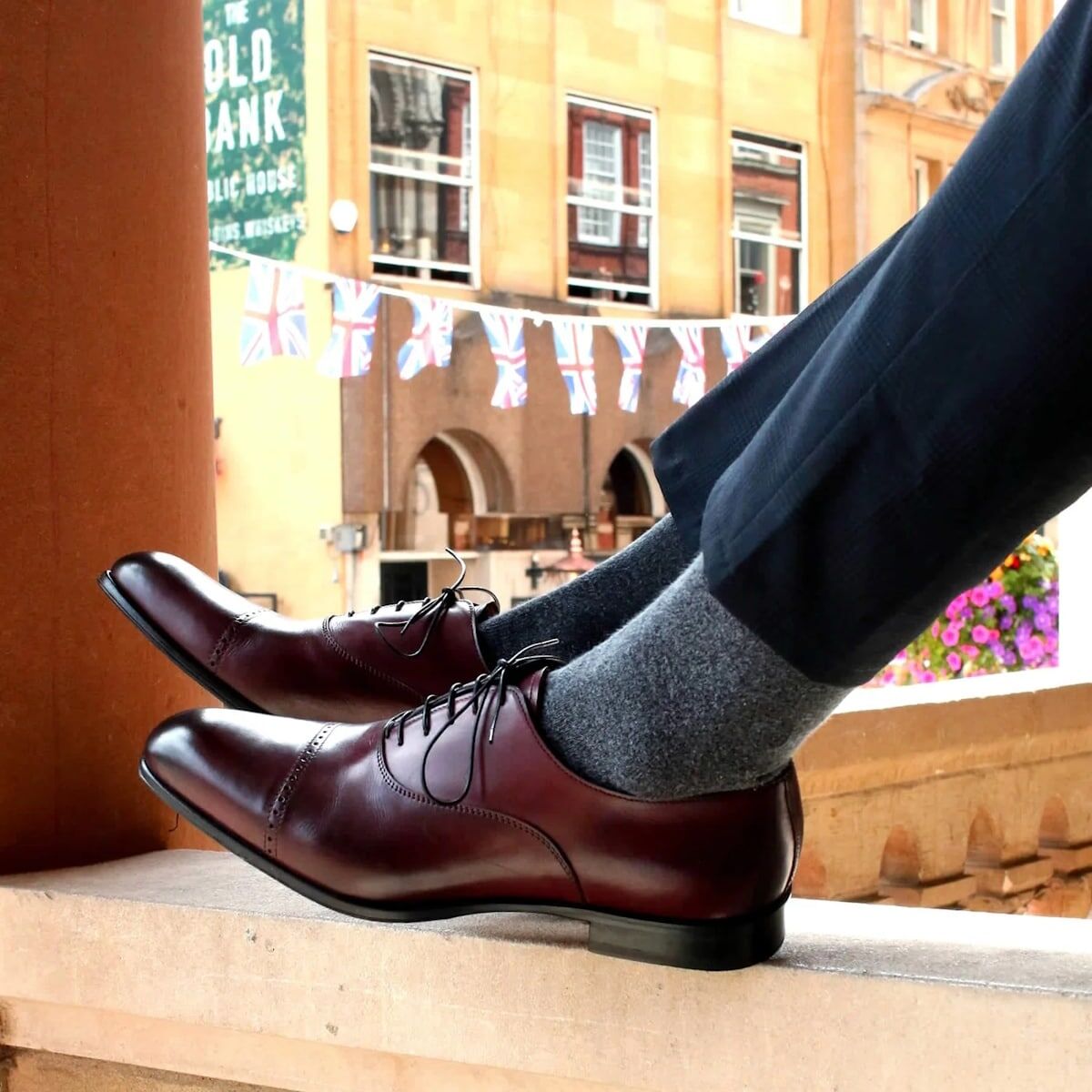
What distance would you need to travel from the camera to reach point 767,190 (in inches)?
418

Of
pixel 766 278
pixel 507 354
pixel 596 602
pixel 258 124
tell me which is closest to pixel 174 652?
pixel 596 602

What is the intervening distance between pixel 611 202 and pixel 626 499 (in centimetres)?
200

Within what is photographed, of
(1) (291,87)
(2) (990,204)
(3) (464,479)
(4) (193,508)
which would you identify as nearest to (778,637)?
(2) (990,204)

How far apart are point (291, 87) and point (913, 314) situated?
27.3 feet

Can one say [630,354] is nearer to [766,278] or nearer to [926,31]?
[766,278]

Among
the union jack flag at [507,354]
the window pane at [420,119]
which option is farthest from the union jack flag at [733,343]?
the window pane at [420,119]

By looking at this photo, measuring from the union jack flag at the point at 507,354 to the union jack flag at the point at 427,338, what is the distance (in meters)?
0.31

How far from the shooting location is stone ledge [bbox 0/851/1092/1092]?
60 centimetres

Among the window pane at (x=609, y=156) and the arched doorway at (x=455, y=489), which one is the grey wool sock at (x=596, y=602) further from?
the window pane at (x=609, y=156)

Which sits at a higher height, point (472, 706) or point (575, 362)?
point (575, 362)

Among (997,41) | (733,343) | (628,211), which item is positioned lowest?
(733,343)

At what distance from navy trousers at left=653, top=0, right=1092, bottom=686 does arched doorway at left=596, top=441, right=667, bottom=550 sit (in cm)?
928

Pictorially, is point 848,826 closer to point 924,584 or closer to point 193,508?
point 193,508

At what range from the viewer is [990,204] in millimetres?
528
